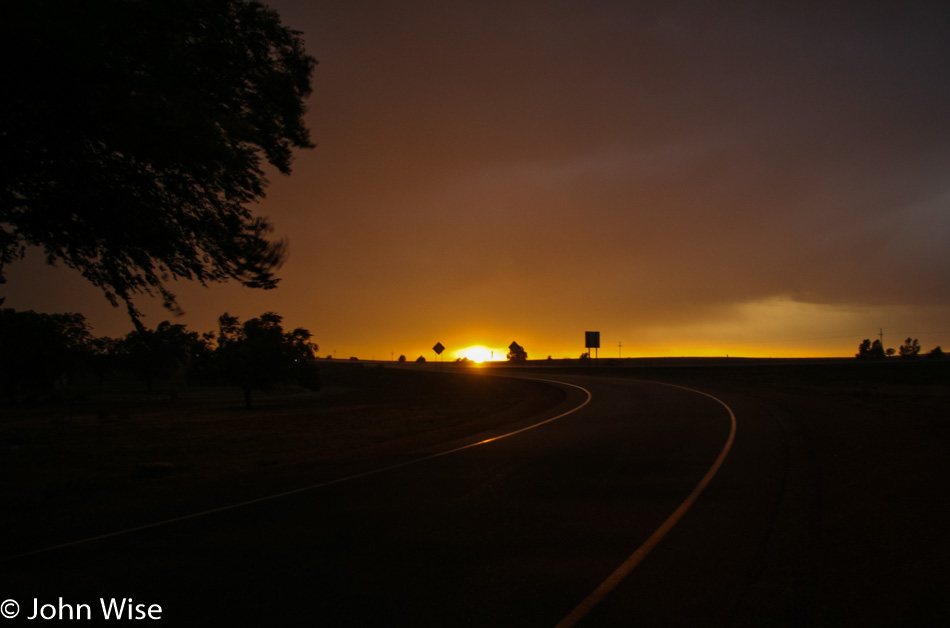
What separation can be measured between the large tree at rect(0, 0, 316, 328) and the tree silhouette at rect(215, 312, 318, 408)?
26693mm

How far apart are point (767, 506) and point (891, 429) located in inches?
463

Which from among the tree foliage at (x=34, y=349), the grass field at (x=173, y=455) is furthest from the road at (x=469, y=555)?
the tree foliage at (x=34, y=349)

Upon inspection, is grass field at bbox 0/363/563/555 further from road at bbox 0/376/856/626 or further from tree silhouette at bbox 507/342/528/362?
tree silhouette at bbox 507/342/528/362

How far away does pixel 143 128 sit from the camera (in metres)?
8.52

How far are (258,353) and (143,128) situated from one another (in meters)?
32.4

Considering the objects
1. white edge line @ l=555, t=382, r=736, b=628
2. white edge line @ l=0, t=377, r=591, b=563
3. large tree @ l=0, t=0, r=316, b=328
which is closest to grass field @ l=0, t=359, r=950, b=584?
white edge line @ l=0, t=377, r=591, b=563

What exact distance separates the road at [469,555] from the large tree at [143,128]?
217 inches

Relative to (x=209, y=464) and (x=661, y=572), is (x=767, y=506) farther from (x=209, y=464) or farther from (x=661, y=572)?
(x=209, y=464)

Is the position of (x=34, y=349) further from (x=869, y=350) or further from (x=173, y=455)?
(x=869, y=350)

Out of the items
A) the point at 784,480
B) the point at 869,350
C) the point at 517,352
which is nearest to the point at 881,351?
the point at 869,350

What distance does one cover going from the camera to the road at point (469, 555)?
484cm

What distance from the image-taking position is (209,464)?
46.7ft

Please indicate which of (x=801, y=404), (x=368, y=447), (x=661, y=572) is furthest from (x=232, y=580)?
(x=801, y=404)

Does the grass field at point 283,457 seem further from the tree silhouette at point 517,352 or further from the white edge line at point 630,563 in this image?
the tree silhouette at point 517,352
